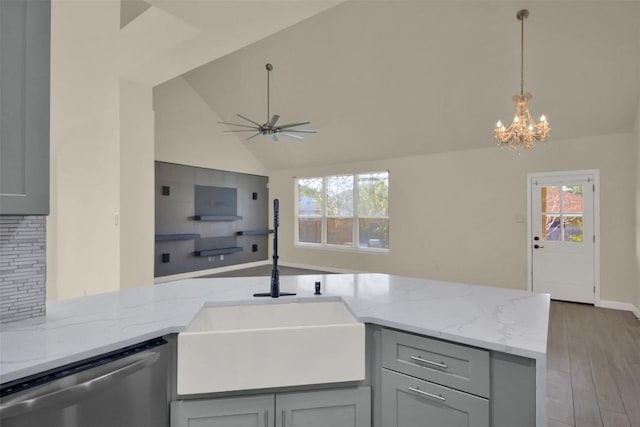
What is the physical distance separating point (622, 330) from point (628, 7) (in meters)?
3.31

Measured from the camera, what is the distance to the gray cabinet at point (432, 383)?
109cm

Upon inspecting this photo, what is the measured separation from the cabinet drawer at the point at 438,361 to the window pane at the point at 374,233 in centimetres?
550

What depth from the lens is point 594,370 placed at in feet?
9.27

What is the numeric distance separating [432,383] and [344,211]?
6118mm

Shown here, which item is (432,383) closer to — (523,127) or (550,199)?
A: (523,127)

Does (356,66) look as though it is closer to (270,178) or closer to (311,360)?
(270,178)

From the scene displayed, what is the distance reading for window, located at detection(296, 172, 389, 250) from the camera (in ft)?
22.2

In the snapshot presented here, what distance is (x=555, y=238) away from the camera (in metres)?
4.97

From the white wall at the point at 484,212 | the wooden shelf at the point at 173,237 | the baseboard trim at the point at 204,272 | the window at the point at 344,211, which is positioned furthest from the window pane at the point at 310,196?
the wooden shelf at the point at 173,237

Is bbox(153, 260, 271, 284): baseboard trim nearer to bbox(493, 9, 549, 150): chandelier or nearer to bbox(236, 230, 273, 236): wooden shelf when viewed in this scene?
bbox(236, 230, 273, 236): wooden shelf

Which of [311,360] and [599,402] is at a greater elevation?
[311,360]

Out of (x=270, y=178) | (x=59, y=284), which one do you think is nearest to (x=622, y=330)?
(x=59, y=284)

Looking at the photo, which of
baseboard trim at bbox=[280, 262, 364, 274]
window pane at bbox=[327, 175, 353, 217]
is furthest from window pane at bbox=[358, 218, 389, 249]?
baseboard trim at bbox=[280, 262, 364, 274]

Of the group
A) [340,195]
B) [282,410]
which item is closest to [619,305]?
[340,195]
